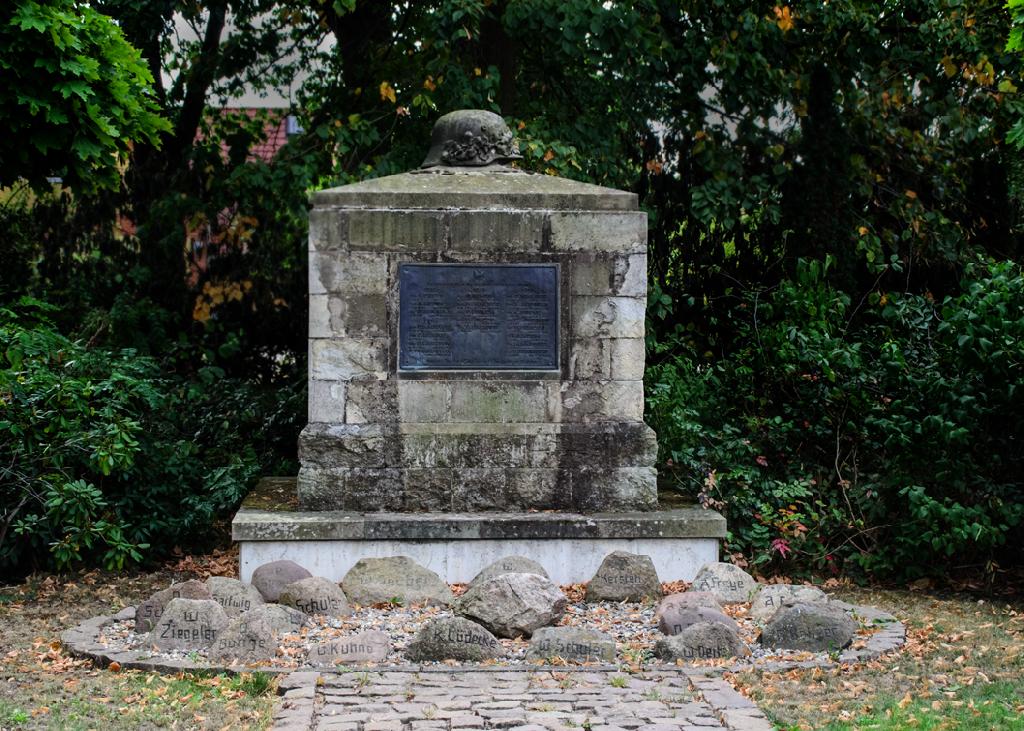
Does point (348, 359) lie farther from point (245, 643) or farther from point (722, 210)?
point (722, 210)

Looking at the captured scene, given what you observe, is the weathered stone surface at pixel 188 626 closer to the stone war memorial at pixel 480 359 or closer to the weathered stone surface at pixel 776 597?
the stone war memorial at pixel 480 359

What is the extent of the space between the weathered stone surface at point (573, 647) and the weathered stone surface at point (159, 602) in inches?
80.4

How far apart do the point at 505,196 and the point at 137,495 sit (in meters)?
3.68

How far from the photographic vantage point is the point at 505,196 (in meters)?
8.45

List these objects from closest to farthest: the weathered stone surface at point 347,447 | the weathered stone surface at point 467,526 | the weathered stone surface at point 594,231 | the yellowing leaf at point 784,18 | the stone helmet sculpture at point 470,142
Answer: the weathered stone surface at point 467,526 → the weathered stone surface at point 347,447 → the weathered stone surface at point 594,231 → the stone helmet sculpture at point 470,142 → the yellowing leaf at point 784,18

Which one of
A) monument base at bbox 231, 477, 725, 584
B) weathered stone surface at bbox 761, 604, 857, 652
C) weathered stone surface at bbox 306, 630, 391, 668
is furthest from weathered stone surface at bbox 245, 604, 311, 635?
weathered stone surface at bbox 761, 604, 857, 652

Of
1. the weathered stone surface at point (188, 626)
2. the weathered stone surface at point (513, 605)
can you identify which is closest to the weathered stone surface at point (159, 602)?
the weathered stone surface at point (188, 626)

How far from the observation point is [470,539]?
8.10 meters

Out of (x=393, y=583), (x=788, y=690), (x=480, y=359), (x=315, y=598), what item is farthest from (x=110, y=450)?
(x=788, y=690)

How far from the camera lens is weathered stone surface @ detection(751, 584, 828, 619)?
718 cm

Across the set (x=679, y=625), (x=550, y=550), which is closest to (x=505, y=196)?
(x=550, y=550)

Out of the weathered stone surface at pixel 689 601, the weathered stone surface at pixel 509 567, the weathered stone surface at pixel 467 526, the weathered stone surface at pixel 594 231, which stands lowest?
the weathered stone surface at pixel 689 601

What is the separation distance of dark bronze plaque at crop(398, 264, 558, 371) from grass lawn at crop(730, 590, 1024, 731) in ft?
10.0

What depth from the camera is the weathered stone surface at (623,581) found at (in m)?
7.69
